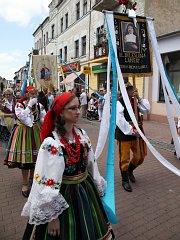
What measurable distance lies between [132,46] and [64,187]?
7.03 ft

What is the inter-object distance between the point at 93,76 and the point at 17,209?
15715 millimetres

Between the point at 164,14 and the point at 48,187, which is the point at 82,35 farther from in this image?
the point at 48,187

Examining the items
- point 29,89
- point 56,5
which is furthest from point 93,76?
point 29,89

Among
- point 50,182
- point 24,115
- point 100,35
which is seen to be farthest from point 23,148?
point 100,35

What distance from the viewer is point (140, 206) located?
3.43 meters

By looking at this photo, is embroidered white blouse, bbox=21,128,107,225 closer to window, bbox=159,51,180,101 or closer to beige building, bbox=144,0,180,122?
beige building, bbox=144,0,180,122

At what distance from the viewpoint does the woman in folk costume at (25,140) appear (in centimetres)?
377

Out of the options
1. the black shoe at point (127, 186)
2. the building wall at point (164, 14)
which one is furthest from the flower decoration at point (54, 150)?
the building wall at point (164, 14)

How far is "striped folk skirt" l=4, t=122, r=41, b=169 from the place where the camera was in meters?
3.78

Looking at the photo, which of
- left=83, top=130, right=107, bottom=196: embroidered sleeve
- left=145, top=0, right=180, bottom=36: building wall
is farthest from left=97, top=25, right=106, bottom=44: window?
left=83, top=130, right=107, bottom=196: embroidered sleeve

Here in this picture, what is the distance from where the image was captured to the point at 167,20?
13.6 m

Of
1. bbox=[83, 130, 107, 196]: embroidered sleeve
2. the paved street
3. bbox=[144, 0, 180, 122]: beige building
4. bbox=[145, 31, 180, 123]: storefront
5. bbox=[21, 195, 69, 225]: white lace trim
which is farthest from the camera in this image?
bbox=[144, 0, 180, 122]: beige building

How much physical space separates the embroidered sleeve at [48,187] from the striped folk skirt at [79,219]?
0.35ft

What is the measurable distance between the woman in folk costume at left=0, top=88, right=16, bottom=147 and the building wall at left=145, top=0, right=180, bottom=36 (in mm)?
10450
